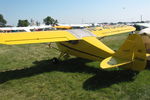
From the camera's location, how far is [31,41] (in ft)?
20.4

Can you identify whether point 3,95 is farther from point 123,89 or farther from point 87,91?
point 123,89

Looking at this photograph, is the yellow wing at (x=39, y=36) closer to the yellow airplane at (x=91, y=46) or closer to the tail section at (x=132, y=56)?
the yellow airplane at (x=91, y=46)

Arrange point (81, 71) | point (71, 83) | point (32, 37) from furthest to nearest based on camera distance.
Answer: point (81, 71) < point (32, 37) < point (71, 83)

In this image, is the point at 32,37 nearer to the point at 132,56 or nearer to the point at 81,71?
the point at 81,71

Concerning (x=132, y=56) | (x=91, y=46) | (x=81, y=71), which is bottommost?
(x=81, y=71)

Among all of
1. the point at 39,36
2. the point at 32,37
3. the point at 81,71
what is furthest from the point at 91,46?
the point at 32,37

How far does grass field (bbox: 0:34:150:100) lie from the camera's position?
480cm

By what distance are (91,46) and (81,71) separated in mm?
1129

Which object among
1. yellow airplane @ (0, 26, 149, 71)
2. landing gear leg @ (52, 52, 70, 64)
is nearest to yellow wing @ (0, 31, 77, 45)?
yellow airplane @ (0, 26, 149, 71)

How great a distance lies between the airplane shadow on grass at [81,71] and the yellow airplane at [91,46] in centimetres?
50

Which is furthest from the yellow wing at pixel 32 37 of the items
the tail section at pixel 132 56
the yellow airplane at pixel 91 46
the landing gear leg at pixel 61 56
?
the tail section at pixel 132 56

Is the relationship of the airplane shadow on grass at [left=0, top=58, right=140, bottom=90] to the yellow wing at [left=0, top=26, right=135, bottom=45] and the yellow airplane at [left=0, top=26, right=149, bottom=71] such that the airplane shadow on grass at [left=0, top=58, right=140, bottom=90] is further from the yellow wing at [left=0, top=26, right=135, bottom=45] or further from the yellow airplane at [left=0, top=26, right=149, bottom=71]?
the yellow wing at [left=0, top=26, right=135, bottom=45]

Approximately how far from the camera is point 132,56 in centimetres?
549

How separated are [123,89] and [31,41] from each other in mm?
3579
